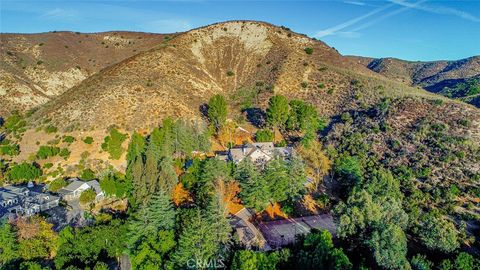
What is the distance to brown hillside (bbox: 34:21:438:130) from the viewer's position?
7262 cm

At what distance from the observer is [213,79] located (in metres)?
99.5

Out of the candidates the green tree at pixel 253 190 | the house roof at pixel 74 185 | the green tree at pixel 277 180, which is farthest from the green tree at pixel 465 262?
the house roof at pixel 74 185

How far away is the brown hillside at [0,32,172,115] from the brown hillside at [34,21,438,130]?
1976cm

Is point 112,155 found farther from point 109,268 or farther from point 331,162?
point 331,162

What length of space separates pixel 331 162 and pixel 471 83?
104 m

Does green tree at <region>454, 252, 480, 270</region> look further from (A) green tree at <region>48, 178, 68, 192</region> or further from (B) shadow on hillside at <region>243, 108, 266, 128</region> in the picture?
(A) green tree at <region>48, 178, 68, 192</region>

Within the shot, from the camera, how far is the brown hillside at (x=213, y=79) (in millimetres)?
72625

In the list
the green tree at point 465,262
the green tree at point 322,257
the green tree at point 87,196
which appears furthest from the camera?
the green tree at point 87,196

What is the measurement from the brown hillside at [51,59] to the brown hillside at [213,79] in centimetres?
1976

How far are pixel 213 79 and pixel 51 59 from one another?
5998 centimetres

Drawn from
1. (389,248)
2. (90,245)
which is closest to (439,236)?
(389,248)

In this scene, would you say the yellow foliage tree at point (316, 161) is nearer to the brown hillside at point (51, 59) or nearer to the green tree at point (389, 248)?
the green tree at point (389, 248)

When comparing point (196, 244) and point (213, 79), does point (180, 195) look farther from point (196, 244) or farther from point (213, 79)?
point (213, 79)

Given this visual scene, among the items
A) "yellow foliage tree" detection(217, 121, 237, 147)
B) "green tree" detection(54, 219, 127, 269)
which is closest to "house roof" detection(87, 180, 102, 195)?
"green tree" detection(54, 219, 127, 269)
